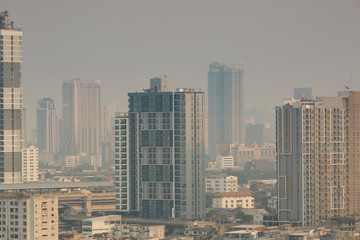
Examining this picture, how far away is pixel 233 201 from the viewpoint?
118 meters

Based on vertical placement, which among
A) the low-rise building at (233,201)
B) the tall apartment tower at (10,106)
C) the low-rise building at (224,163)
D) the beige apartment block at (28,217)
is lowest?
the low-rise building at (233,201)

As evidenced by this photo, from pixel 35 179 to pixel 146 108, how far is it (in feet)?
161

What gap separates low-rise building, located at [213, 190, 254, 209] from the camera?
11631 cm

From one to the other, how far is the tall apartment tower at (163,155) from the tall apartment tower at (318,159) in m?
8.68

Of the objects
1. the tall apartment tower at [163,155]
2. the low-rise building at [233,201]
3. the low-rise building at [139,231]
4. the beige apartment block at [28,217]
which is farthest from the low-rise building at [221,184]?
the beige apartment block at [28,217]

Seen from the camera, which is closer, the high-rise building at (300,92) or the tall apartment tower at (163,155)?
the tall apartment tower at (163,155)

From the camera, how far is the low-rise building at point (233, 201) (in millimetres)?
116312

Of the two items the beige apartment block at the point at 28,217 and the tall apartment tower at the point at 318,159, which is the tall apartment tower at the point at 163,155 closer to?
the tall apartment tower at the point at 318,159

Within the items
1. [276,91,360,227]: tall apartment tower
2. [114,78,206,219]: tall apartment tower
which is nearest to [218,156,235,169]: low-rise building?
[114,78,206,219]: tall apartment tower

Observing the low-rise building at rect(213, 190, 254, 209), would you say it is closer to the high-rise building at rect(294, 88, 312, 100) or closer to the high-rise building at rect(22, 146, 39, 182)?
the high-rise building at rect(22, 146, 39, 182)

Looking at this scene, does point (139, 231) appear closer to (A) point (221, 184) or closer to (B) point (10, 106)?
(B) point (10, 106)

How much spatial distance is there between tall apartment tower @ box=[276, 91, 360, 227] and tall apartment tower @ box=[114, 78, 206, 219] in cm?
868

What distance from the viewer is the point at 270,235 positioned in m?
75.2

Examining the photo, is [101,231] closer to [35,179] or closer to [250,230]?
[250,230]
